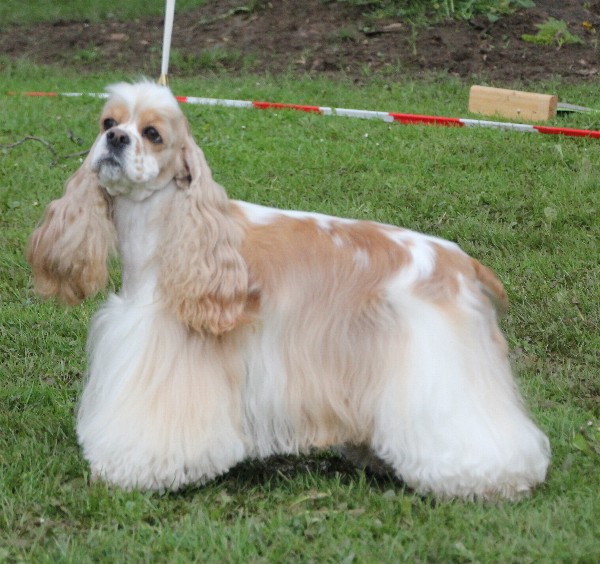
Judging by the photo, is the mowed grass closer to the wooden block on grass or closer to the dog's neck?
the wooden block on grass

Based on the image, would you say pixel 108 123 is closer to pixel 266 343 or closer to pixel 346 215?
pixel 266 343

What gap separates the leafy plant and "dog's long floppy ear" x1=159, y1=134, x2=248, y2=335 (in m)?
8.05

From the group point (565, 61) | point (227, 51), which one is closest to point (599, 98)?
point (565, 61)

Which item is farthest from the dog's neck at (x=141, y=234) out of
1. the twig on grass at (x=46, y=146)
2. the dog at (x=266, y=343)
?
the twig on grass at (x=46, y=146)

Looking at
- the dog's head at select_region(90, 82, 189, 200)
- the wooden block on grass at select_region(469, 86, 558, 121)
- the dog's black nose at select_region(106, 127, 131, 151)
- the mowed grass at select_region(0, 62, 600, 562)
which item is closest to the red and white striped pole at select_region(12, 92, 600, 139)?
the mowed grass at select_region(0, 62, 600, 562)

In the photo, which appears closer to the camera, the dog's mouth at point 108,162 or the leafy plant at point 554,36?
the dog's mouth at point 108,162

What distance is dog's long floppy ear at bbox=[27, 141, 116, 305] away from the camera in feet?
14.9

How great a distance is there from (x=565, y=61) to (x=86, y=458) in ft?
26.7

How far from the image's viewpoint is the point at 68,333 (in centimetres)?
646

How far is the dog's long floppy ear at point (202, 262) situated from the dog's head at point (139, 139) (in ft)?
0.25

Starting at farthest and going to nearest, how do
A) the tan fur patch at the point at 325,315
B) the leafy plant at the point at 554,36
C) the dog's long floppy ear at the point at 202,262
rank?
the leafy plant at the point at 554,36 → the tan fur patch at the point at 325,315 → the dog's long floppy ear at the point at 202,262

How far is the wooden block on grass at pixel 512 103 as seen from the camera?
31.4 feet

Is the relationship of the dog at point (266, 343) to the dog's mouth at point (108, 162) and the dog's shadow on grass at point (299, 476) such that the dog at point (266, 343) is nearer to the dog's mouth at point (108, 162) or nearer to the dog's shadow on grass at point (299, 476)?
the dog's mouth at point (108, 162)

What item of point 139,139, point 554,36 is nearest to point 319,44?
point 554,36
